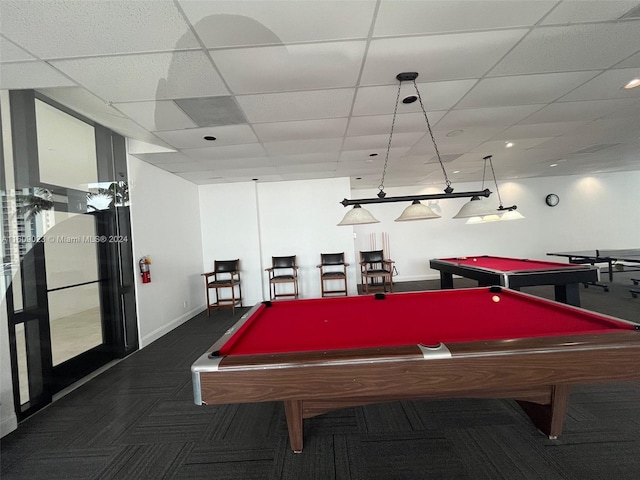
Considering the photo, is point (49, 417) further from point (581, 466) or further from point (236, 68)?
point (581, 466)

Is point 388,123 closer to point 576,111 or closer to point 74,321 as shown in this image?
point 576,111

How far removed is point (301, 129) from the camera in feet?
10.1

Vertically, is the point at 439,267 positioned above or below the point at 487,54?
below

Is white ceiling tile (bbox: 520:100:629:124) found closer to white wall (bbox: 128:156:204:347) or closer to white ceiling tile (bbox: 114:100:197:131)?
white ceiling tile (bbox: 114:100:197:131)

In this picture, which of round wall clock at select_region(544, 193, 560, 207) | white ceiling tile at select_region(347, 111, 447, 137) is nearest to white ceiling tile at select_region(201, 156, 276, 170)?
white ceiling tile at select_region(347, 111, 447, 137)

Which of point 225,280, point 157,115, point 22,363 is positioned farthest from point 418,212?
point 225,280

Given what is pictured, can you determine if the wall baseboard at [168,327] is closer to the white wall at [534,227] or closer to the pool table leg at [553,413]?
the pool table leg at [553,413]

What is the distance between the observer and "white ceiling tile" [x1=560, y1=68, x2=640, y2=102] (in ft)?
7.68

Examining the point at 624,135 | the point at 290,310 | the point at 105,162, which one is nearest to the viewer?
the point at 290,310

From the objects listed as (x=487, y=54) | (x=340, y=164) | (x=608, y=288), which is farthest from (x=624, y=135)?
(x=340, y=164)

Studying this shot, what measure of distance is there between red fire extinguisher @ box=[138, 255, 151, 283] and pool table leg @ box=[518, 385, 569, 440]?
404 centimetres

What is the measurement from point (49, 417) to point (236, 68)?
3003 millimetres

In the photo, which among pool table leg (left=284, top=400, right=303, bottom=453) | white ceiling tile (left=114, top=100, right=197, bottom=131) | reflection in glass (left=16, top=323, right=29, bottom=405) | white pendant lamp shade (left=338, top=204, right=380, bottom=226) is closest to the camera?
pool table leg (left=284, top=400, right=303, bottom=453)

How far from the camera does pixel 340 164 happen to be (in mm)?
4637
